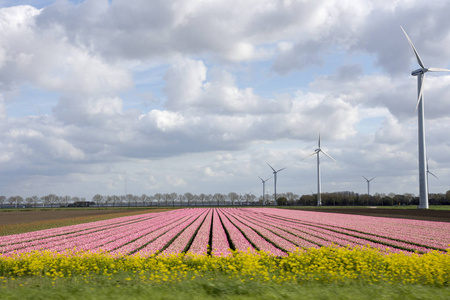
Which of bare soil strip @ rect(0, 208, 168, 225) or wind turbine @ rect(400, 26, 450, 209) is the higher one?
wind turbine @ rect(400, 26, 450, 209)

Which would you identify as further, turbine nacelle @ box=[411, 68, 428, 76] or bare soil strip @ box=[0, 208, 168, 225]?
turbine nacelle @ box=[411, 68, 428, 76]

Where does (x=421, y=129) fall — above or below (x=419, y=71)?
below

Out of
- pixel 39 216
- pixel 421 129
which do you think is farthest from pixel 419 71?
pixel 39 216

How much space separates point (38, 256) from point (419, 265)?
48.3 feet

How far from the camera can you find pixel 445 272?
12141mm

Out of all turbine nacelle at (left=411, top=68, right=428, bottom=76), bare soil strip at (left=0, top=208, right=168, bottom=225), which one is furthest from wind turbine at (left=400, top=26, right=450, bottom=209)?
bare soil strip at (left=0, top=208, right=168, bottom=225)

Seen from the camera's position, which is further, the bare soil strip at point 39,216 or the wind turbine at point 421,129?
the wind turbine at point 421,129

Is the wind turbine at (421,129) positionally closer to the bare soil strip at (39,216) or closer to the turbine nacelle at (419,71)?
the turbine nacelle at (419,71)

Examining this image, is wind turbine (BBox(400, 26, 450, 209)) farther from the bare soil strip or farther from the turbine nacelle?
the bare soil strip

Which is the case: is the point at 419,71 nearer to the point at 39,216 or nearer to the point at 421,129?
the point at 421,129

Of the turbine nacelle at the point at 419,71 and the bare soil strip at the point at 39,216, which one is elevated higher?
the turbine nacelle at the point at 419,71

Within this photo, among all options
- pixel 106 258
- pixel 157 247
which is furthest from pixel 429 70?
pixel 106 258

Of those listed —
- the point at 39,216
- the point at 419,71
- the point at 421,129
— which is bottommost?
the point at 39,216

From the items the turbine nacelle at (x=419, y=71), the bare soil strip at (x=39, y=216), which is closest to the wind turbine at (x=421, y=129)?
the turbine nacelle at (x=419, y=71)
